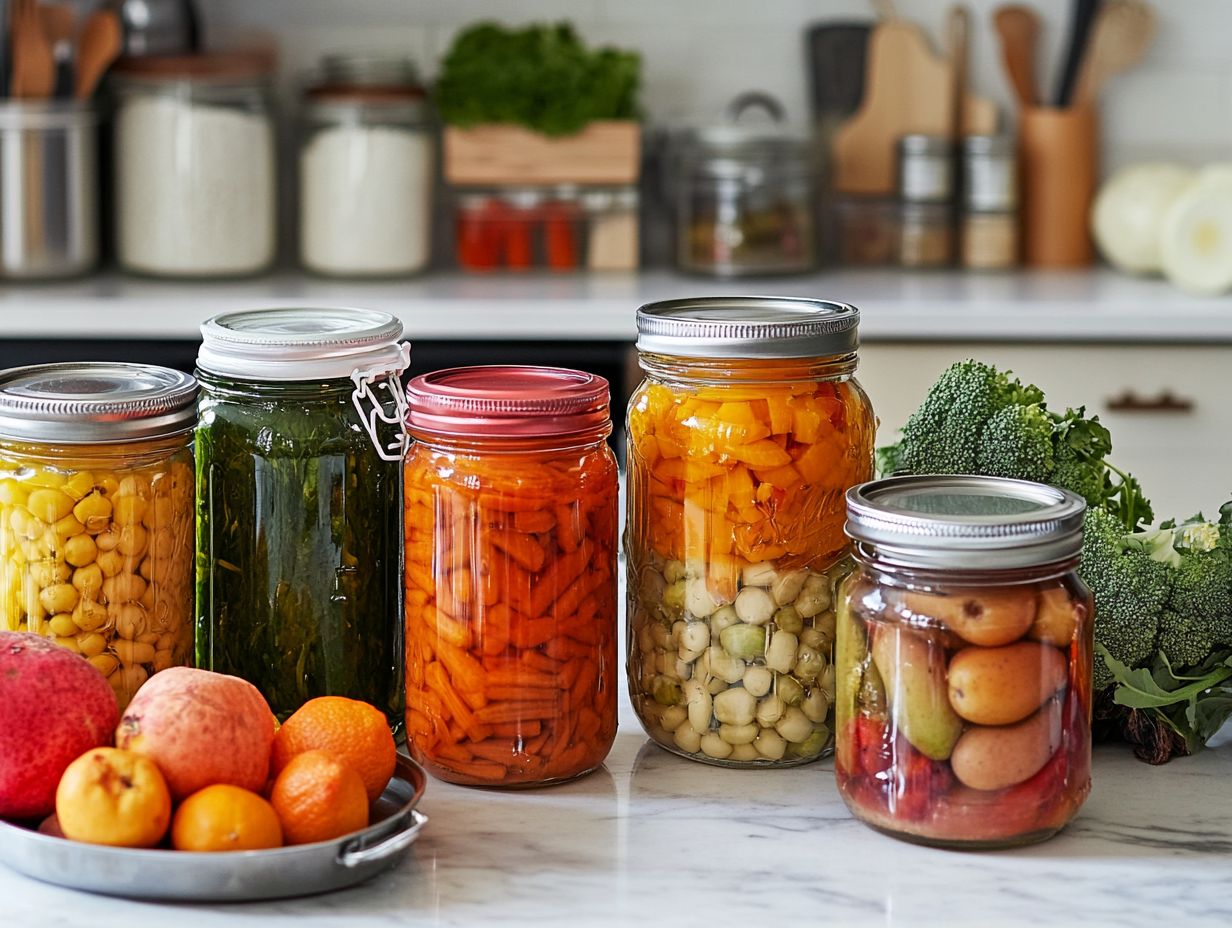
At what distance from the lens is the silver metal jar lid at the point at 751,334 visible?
36.0 inches

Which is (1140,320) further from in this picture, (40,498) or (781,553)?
(40,498)

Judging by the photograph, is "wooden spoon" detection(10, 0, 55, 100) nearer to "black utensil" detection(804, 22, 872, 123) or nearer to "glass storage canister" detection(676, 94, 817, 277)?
"glass storage canister" detection(676, 94, 817, 277)

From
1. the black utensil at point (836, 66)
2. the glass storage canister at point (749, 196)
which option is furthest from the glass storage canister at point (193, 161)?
the black utensil at point (836, 66)

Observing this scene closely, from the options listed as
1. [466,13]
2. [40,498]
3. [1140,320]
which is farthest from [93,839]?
[466,13]

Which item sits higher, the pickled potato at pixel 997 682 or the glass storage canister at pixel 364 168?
the glass storage canister at pixel 364 168

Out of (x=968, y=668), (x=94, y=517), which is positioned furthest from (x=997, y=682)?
(x=94, y=517)

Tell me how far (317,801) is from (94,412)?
0.85ft

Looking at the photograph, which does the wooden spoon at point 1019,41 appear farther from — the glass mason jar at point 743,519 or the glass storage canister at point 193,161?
the glass mason jar at point 743,519

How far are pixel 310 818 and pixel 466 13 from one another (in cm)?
243

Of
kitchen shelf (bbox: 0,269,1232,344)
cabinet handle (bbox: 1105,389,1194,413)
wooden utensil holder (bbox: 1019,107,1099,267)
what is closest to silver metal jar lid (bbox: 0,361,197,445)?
kitchen shelf (bbox: 0,269,1232,344)

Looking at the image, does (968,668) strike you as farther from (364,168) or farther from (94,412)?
(364,168)

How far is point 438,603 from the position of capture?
91 cm

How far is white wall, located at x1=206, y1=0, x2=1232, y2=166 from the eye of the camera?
2975 millimetres

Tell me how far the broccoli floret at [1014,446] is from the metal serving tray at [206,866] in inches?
16.6
